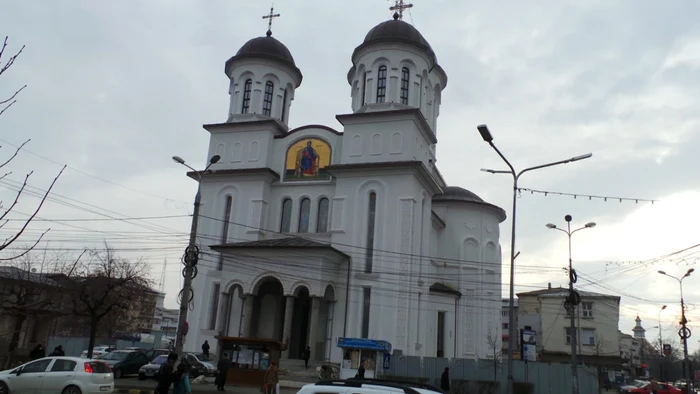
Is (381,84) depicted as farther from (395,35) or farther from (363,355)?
(363,355)

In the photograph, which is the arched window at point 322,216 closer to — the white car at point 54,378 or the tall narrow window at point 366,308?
the tall narrow window at point 366,308

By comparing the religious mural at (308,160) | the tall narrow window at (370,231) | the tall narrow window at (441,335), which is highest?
the religious mural at (308,160)

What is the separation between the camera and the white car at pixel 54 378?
1427 cm

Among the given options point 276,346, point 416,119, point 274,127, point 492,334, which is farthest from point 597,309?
point 276,346

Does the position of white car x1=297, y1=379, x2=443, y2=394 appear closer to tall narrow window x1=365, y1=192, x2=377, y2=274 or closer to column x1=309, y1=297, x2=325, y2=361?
column x1=309, y1=297, x2=325, y2=361

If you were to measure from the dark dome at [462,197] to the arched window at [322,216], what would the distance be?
11.3m

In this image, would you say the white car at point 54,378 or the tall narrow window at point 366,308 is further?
the tall narrow window at point 366,308

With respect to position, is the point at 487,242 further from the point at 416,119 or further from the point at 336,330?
the point at 336,330

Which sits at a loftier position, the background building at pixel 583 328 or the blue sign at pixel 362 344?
the background building at pixel 583 328

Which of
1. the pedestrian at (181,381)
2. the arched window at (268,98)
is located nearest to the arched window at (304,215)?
the arched window at (268,98)

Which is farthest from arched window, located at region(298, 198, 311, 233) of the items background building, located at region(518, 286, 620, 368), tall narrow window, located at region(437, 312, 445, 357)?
background building, located at region(518, 286, 620, 368)

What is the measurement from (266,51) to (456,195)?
1723cm

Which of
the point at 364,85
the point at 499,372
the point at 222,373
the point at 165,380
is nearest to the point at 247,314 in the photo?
the point at 222,373

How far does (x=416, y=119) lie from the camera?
32906mm
